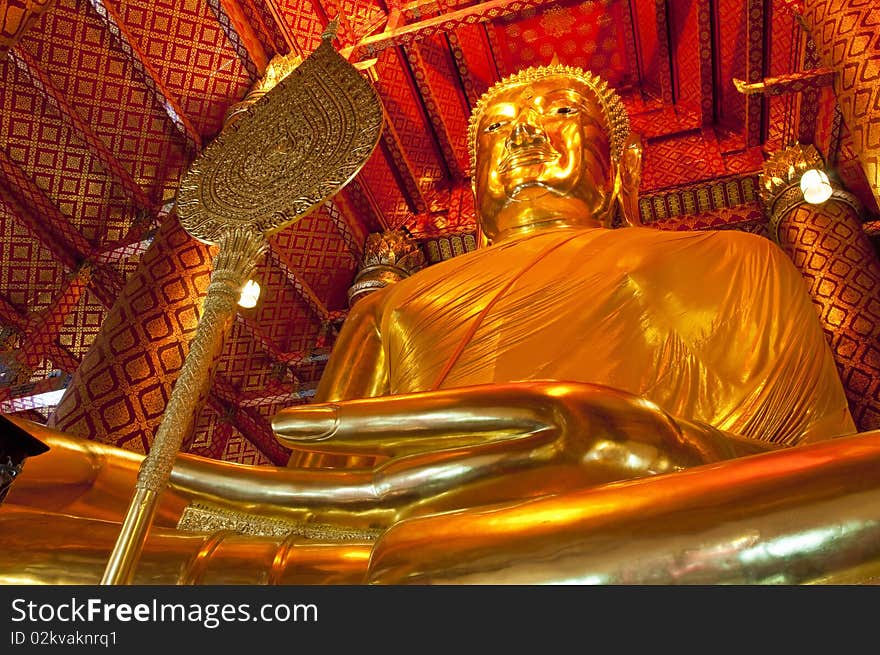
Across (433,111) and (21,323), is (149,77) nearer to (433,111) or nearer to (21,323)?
(21,323)

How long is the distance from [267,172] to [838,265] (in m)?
3.20

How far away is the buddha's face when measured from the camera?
2.58m

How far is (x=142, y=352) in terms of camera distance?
3.30m

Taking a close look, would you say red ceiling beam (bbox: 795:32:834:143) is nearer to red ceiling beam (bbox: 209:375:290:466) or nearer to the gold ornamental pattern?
the gold ornamental pattern

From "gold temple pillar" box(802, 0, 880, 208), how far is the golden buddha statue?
1.52 feet

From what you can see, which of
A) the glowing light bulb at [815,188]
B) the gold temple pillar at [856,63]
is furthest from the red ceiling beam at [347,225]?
the gold temple pillar at [856,63]

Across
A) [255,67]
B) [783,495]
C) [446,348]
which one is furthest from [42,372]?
[783,495]

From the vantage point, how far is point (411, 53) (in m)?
5.06

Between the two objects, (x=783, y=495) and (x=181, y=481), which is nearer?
(x=783, y=495)

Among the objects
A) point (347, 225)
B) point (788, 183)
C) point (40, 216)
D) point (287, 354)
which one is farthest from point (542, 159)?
point (40, 216)

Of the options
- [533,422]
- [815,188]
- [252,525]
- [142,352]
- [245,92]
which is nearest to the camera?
[533,422]

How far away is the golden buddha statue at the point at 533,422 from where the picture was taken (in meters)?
0.78

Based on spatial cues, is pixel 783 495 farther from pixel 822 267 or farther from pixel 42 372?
pixel 42 372
